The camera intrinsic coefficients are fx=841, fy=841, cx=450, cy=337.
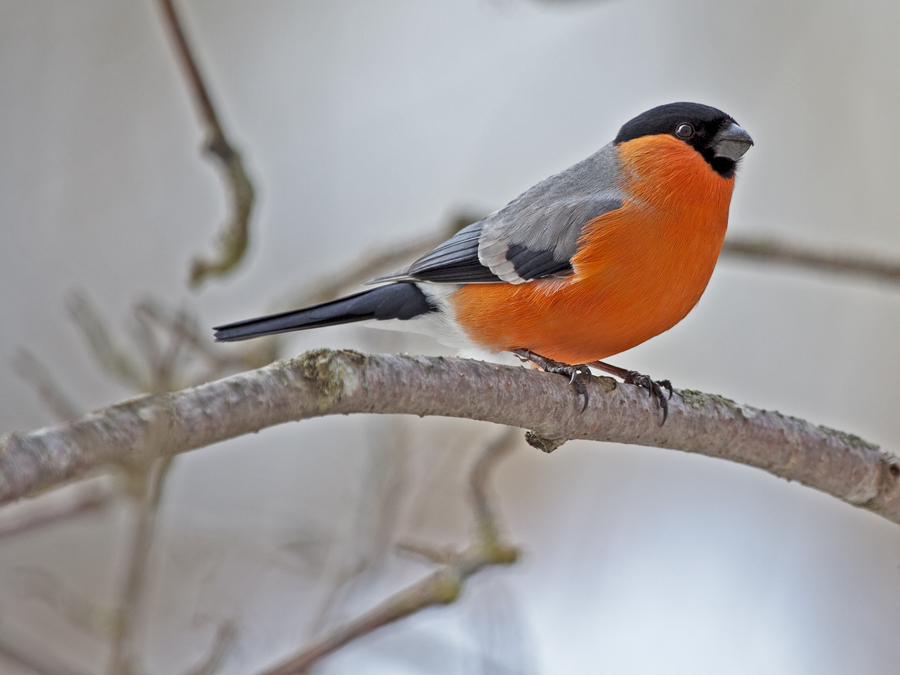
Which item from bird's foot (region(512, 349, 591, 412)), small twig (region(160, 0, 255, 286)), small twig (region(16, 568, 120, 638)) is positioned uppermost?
small twig (region(160, 0, 255, 286))

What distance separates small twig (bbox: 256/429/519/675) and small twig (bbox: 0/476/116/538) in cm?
125

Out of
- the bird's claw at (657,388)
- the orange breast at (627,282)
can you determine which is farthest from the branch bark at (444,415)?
the orange breast at (627,282)

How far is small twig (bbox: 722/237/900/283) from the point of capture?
378 centimetres

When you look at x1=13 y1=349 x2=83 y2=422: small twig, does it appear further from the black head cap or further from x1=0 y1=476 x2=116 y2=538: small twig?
the black head cap

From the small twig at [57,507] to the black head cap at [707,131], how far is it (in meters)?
3.00

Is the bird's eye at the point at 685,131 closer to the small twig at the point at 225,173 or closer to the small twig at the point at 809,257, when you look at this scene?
the small twig at the point at 809,257

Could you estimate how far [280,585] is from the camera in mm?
5883

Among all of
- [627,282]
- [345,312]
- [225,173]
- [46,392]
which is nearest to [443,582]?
[345,312]

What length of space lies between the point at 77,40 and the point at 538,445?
20.8ft

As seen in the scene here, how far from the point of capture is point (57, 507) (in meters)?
3.56

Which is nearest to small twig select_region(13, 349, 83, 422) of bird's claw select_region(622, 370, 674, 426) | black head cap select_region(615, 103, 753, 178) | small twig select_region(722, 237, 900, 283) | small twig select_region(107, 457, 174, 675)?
small twig select_region(107, 457, 174, 675)

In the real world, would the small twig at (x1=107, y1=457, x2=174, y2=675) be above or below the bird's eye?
below

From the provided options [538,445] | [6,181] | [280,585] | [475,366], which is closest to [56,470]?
[475,366]

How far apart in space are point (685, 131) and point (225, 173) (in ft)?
7.02
